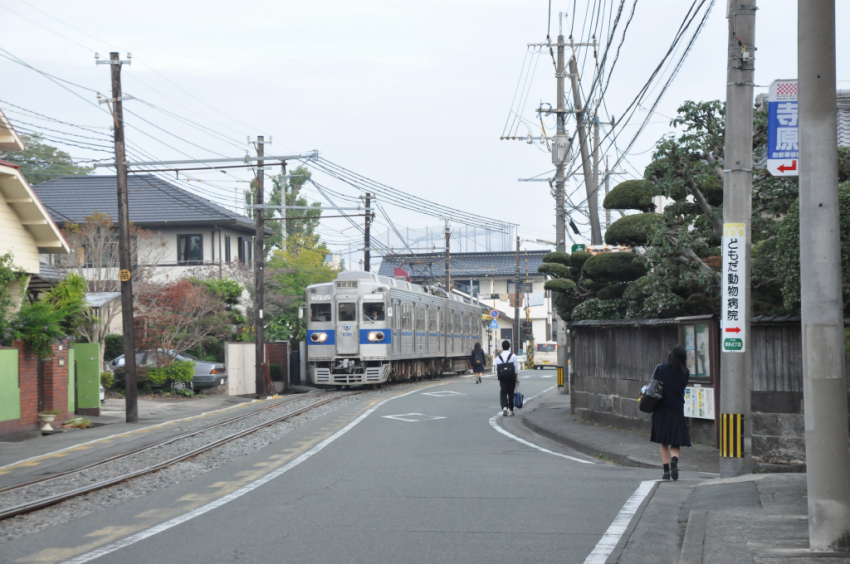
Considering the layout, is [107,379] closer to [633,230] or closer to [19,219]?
[19,219]

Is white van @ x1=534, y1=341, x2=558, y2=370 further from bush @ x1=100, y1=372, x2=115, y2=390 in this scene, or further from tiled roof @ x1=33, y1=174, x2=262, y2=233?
bush @ x1=100, y1=372, x2=115, y2=390

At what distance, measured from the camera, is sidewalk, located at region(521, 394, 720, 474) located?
11.9 meters

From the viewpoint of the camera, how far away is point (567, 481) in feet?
33.1

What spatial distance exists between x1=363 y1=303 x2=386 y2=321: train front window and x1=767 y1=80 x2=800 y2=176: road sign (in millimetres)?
20950

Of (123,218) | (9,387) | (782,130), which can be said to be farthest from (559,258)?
(782,130)

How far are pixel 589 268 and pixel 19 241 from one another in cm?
1242

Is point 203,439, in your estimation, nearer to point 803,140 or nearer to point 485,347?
point 803,140

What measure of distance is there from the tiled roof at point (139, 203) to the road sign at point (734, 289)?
106ft

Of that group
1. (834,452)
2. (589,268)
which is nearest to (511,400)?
(589,268)

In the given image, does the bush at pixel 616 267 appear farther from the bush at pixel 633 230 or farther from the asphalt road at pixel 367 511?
the asphalt road at pixel 367 511

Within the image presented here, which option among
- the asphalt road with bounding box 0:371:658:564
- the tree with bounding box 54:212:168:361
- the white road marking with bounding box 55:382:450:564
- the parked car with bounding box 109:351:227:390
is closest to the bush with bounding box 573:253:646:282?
the asphalt road with bounding box 0:371:658:564

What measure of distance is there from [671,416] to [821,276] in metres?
4.18

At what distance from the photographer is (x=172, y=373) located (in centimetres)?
2644

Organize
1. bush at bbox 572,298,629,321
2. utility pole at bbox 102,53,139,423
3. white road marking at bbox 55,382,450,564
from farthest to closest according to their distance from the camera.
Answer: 1. utility pole at bbox 102,53,139,423
2. bush at bbox 572,298,629,321
3. white road marking at bbox 55,382,450,564
